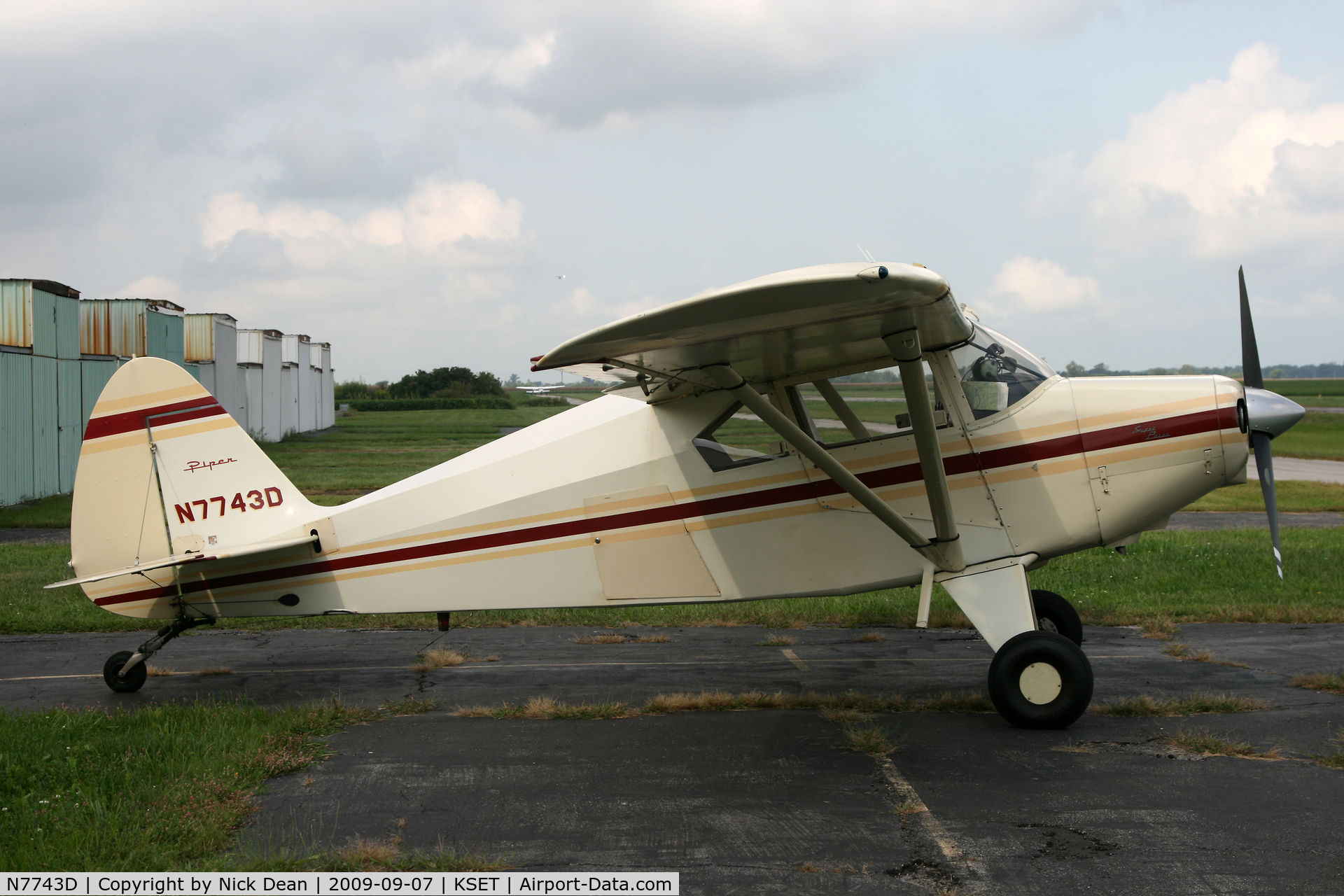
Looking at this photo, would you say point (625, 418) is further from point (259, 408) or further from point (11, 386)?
point (259, 408)

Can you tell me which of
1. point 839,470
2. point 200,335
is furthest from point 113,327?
point 839,470

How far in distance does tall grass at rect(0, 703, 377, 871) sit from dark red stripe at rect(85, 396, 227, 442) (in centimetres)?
210

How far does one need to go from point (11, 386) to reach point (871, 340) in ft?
68.8

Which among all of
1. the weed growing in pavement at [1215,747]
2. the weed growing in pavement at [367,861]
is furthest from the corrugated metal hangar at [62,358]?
the weed growing in pavement at [1215,747]

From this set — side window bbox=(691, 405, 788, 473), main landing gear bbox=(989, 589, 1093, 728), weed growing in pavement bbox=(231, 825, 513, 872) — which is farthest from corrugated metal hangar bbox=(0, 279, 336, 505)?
main landing gear bbox=(989, 589, 1093, 728)

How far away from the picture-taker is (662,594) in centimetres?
651

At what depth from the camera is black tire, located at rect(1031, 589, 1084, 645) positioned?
7.34 metres

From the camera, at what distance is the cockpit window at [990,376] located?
6.34 metres

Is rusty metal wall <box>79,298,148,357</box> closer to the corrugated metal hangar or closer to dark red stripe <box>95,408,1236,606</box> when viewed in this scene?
the corrugated metal hangar

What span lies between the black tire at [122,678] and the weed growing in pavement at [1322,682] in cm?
879

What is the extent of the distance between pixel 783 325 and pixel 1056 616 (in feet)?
13.3

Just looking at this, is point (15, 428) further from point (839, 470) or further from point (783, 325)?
point (783, 325)

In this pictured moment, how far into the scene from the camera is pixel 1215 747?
533 centimetres

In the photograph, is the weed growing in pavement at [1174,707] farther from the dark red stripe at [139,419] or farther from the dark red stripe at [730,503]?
the dark red stripe at [139,419]
